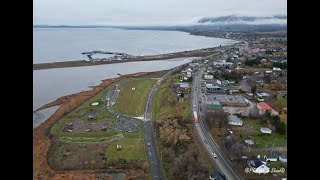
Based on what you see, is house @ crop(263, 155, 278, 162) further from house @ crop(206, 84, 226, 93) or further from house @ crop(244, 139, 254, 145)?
house @ crop(206, 84, 226, 93)

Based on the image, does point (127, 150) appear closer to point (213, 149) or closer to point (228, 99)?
point (213, 149)

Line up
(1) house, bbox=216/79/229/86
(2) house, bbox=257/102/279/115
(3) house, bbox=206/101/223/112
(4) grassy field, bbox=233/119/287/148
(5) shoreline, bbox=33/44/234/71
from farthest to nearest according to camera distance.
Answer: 1. (5) shoreline, bbox=33/44/234/71
2. (1) house, bbox=216/79/229/86
3. (3) house, bbox=206/101/223/112
4. (2) house, bbox=257/102/279/115
5. (4) grassy field, bbox=233/119/287/148

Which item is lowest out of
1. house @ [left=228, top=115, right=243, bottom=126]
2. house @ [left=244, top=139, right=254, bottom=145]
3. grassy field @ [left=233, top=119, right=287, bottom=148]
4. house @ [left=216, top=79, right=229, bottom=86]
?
house @ [left=244, top=139, right=254, bottom=145]

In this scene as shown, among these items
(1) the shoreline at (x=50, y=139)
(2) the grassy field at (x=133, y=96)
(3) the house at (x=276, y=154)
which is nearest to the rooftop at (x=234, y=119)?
(3) the house at (x=276, y=154)

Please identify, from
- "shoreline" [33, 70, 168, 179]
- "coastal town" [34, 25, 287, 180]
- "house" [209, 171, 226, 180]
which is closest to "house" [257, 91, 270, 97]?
"coastal town" [34, 25, 287, 180]

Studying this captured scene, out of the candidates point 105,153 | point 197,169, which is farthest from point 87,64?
point 197,169

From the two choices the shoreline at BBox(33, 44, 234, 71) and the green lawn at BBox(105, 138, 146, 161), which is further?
the shoreline at BBox(33, 44, 234, 71)

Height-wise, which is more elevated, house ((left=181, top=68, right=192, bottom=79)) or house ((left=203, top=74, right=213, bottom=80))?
house ((left=181, top=68, right=192, bottom=79))
